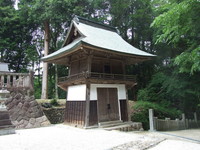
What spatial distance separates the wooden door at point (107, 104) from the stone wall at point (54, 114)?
5.11 m

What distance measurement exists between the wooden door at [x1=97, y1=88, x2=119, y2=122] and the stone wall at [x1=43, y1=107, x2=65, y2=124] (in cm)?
511

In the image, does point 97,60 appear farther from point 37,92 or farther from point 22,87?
point 37,92

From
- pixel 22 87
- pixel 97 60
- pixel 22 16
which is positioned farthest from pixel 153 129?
pixel 22 16

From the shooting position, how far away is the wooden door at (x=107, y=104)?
33.1ft

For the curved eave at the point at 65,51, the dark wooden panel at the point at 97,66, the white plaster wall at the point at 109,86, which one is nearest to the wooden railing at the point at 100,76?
the dark wooden panel at the point at 97,66

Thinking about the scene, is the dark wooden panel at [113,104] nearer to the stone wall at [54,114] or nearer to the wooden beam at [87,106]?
the wooden beam at [87,106]

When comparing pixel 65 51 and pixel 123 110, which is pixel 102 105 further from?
pixel 65 51

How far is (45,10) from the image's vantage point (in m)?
17.6

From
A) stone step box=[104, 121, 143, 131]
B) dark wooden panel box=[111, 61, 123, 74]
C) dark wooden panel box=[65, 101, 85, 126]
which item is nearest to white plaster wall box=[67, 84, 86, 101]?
dark wooden panel box=[65, 101, 85, 126]

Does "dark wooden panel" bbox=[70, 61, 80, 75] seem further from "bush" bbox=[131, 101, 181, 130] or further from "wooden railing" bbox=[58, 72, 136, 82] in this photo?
"bush" bbox=[131, 101, 181, 130]

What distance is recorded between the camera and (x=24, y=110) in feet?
31.1

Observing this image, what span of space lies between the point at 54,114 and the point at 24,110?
4062 mm

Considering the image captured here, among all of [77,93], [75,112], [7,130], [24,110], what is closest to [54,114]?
[75,112]

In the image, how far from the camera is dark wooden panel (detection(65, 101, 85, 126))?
9.73 m
